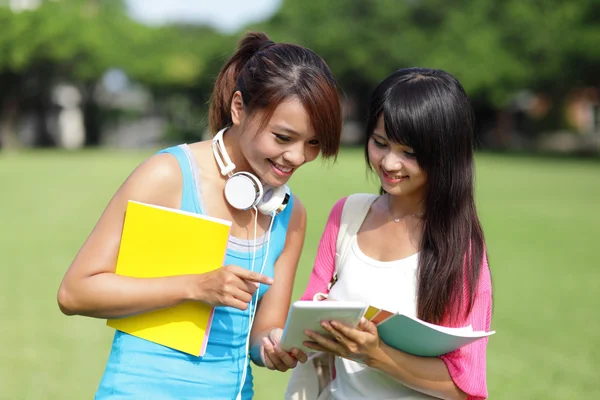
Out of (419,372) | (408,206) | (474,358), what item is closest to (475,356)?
(474,358)

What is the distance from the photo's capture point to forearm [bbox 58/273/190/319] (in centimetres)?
230

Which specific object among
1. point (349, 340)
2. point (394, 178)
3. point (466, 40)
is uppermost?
point (466, 40)

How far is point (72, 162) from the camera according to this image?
28.2m

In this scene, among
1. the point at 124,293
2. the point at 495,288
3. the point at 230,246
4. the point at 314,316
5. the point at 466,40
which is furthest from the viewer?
the point at 466,40

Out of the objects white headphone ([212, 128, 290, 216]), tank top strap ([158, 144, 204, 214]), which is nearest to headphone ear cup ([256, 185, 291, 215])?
white headphone ([212, 128, 290, 216])

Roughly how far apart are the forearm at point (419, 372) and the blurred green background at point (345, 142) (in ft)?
2.24

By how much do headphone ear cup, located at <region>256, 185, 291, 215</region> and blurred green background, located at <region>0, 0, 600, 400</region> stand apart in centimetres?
20

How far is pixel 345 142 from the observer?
156 feet

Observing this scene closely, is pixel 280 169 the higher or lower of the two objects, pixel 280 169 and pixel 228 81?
the lower

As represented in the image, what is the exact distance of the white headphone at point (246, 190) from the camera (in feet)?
8.01

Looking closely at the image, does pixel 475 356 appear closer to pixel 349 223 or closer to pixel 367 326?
pixel 367 326

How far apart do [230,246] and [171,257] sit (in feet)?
0.68

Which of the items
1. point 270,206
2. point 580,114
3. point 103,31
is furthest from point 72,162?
point 580,114

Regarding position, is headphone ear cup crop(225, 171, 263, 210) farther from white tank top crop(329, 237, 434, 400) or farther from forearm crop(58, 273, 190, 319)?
white tank top crop(329, 237, 434, 400)
